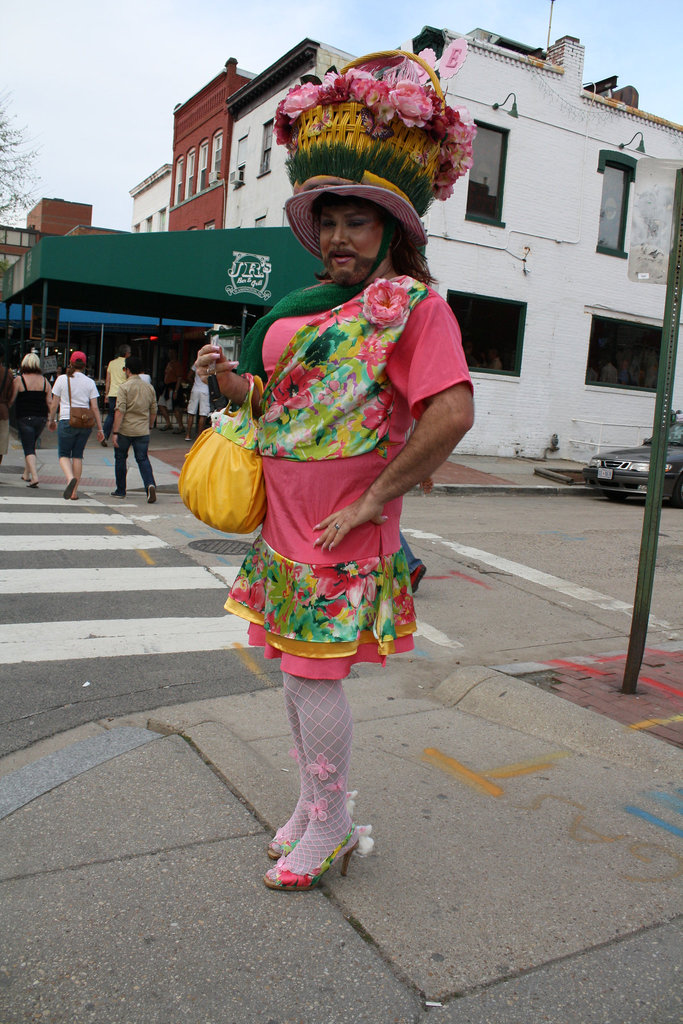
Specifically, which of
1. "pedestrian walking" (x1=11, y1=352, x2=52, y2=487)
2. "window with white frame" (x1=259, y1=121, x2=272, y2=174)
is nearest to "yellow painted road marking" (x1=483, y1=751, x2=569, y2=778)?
"pedestrian walking" (x1=11, y1=352, x2=52, y2=487)

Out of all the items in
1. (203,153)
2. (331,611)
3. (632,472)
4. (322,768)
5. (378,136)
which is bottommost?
(322,768)

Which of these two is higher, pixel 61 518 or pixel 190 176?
pixel 190 176

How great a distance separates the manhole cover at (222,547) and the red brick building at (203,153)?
744 inches

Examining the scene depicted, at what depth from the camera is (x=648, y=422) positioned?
21.2 meters

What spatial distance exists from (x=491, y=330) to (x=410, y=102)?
57.3ft

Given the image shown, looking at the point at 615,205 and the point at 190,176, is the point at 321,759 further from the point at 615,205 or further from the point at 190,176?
the point at 190,176

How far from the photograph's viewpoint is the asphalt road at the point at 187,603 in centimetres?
449

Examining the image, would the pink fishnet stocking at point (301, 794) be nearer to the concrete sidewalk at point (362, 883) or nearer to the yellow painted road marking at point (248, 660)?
the concrete sidewalk at point (362, 883)

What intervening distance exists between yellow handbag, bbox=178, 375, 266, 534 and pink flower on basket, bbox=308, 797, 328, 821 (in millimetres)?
824

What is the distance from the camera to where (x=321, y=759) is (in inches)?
96.4

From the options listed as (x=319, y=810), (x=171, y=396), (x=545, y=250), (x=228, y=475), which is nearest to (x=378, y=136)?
(x=228, y=475)

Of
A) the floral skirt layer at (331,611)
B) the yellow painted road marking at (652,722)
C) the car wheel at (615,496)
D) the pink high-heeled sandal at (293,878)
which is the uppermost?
→ the floral skirt layer at (331,611)

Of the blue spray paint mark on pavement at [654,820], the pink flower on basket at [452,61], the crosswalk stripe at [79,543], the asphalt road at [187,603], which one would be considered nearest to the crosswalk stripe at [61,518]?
the asphalt road at [187,603]

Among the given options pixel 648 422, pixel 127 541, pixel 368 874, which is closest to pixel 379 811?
pixel 368 874
